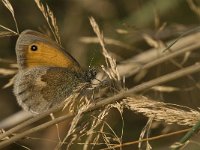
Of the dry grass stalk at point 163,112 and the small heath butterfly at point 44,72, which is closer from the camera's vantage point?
the dry grass stalk at point 163,112

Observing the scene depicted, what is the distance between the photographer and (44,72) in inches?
104

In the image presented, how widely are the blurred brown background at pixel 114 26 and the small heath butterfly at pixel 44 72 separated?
99 centimetres

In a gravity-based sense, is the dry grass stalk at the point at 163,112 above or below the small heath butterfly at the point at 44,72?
below

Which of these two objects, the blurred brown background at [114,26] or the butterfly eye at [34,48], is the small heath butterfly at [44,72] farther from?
the blurred brown background at [114,26]

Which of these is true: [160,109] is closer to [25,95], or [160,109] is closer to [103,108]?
A: [103,108]

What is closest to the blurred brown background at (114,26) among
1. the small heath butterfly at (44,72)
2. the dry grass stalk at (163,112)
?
the small heath butterfly at (44,72)

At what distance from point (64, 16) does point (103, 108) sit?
116 inches

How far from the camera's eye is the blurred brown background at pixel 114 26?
3797 millimetres

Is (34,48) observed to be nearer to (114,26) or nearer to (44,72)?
(44,72)

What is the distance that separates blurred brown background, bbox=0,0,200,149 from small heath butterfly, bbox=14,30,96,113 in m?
0.99

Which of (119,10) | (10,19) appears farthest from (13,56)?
(119,10)

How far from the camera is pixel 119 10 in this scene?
472 centimetres

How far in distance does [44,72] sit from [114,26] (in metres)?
1.27

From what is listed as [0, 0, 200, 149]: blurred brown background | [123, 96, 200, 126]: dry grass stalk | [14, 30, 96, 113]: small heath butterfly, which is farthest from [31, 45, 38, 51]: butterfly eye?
[0, 0, 200, 149]: blurred brown background
